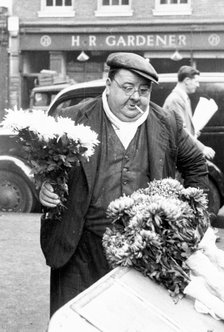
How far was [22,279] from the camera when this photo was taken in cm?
597

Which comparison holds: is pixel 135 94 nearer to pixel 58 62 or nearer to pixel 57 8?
pixel 58 62

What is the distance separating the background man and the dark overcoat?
4263mm

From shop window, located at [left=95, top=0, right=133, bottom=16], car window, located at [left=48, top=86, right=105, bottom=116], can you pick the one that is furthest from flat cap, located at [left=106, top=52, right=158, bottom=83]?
shop window, located at [left=95, top=0, right=133, bottom=16]

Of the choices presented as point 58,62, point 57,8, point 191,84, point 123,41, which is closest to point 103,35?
point 123,41

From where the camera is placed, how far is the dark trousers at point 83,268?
322cm

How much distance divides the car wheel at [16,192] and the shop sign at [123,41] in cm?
1353

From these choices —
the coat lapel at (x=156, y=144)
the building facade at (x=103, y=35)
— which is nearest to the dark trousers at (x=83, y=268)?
the coat lapel at (x=156, y=144)

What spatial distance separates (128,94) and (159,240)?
916 millimetres

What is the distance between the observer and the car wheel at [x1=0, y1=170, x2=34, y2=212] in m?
8.91

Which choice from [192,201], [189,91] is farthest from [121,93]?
[189,91]

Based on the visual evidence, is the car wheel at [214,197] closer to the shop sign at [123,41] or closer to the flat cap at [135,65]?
the flat cap at [135,65]

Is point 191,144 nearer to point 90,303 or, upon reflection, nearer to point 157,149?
point 157,149

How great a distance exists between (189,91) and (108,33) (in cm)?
1418

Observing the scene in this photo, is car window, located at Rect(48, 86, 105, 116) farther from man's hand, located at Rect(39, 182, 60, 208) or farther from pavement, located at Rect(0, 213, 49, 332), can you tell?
man's hand, located at Rect(39, 182, 60, 208)
